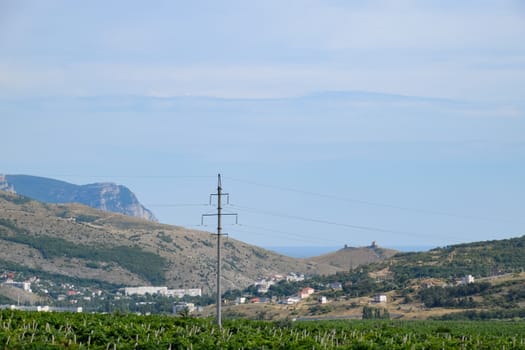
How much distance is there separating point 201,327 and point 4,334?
15135 mm

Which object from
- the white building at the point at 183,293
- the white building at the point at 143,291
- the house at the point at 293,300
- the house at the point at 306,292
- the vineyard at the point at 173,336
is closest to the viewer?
the vineyard at the point at 173,336

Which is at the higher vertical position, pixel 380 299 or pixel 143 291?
pixel 143 291

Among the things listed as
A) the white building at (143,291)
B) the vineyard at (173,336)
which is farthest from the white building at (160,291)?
the vineyard at (173,336)

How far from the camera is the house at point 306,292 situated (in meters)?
151

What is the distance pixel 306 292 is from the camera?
154m

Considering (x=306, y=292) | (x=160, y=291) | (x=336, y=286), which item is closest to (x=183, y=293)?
(x=160, y=291)

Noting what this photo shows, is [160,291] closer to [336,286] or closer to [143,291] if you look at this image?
[143,291]

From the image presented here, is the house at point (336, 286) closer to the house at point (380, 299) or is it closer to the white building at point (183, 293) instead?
the house at point (380, 299)

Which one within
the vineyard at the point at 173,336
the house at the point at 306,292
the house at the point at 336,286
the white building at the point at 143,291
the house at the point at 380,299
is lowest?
the vineyard at the point at 173,336

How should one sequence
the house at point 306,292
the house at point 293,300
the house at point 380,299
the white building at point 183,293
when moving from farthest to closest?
the white building at point 183,293, the house at point 306,292, the house at point 293,300, the house at point 380,299

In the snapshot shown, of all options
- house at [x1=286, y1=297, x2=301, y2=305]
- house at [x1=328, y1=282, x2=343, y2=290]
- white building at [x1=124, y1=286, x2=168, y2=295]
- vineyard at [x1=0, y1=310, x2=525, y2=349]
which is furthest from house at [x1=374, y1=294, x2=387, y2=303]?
white building at [x1=124, y1=286, x2=168, y2=295]

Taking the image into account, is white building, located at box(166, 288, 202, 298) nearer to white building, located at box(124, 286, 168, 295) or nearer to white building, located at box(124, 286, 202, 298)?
white building, located at box(124, 286, 202, 298)

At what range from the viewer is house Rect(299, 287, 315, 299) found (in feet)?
495

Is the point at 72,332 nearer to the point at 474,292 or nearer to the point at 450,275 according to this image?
the point at 474,292
